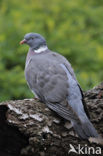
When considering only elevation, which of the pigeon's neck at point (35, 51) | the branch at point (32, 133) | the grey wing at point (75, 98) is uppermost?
the pigeon's neck at point (35, 51)

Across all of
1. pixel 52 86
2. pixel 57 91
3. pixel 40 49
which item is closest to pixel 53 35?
pixel 40 49

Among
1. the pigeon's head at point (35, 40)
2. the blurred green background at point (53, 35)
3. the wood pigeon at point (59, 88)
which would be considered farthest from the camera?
the blurred green background at point (53, 35)

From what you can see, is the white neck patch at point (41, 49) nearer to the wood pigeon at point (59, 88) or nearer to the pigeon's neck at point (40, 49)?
the pigeon's neck at point (40, 49)

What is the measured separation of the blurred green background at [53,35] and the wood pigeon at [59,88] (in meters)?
2.07

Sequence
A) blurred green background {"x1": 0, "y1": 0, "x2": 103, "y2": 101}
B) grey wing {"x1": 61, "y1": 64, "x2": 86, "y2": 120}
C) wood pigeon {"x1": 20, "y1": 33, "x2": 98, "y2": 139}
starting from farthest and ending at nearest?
1. blurred green background {"x1": 0, "y1": 0, "x2": 103, "y2": 101}
2. grey wing {"x1": 61, "y1": 64, "x2": 86, "y2": 120}
3. wood pigeon {"x1": 20, "y1": 33, "x2": 98, "y2": 139}

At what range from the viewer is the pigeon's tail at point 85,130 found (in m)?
4.79

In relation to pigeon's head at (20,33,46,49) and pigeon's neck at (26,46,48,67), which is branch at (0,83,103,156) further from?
pigeon's head at (20,33,46,49)

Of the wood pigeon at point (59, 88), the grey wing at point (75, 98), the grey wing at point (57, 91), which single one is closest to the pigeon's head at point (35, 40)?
the wood pigeon at point (59, 88)

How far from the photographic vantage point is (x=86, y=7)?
1223 cm

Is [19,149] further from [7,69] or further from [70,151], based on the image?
[7,69]

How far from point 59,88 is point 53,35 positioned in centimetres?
480

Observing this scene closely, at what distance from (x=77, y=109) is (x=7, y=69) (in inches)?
151

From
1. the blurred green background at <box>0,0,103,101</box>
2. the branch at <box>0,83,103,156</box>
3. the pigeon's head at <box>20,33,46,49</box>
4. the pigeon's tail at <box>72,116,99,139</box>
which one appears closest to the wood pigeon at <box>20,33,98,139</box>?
the pigeon's tail at <box>72,116,99,139</box>

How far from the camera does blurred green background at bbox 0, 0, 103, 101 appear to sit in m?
8.06
